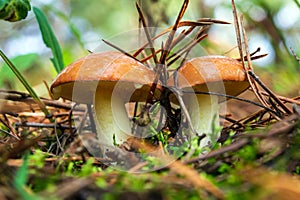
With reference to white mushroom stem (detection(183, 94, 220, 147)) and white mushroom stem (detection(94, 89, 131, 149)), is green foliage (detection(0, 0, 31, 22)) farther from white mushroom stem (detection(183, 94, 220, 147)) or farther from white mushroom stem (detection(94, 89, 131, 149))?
white mushroom stem (detection(183, 94, 220, 147))

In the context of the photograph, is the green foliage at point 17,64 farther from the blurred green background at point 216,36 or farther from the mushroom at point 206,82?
the mushroom at point 206,82

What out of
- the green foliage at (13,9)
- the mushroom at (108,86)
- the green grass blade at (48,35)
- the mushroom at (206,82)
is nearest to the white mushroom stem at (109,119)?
the mushroom at (108,86)

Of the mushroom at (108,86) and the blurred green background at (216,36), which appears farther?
the blurred green background at (216,36)

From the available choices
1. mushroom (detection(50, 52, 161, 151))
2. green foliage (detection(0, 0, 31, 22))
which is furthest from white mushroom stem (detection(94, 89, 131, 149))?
green foliage (detection(0, 0, 31, 22))

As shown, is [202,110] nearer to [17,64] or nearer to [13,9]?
[13,9]

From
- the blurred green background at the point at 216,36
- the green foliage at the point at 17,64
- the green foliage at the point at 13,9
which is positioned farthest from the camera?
the blurred green background at the point at 216,36

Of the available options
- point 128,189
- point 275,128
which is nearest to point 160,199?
point 128,189

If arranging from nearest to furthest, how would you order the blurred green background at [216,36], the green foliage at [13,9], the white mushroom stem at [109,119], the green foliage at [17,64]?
1. the green foliage at [13,9]
2. the white mushroom stem at [109,119]
3. the green foliage at [17,64]
4. the blurred green background at [216,36]

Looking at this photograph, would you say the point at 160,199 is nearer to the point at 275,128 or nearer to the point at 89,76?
the point at 275,128
